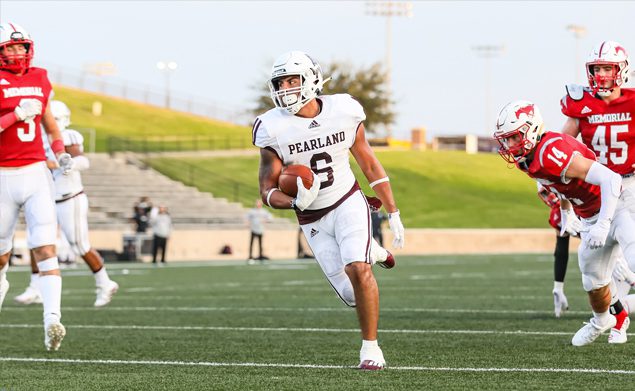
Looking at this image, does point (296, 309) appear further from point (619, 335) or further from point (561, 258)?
point (619, 335)

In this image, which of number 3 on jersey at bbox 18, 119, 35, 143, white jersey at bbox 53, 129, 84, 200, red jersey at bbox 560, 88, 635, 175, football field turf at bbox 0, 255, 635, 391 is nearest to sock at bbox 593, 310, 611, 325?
football field turf at bbox 0, 255, 635, 391

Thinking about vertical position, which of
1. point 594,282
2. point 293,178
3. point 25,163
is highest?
point 293,178

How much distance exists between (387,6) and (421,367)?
6037 centimetres

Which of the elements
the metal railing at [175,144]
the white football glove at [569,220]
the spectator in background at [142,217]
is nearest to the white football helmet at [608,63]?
the white football glove at [569,220]

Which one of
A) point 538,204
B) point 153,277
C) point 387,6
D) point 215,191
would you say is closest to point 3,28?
point 153,277

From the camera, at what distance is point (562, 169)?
6.85 metres

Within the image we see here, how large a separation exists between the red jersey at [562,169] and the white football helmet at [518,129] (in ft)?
0.18

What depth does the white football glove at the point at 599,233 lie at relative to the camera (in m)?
6.89

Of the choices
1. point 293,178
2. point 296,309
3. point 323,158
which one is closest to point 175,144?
point 296,309

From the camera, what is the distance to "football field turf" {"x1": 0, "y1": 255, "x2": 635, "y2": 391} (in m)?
6.02

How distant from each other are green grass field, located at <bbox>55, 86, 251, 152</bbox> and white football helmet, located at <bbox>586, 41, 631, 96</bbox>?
45.0 meters

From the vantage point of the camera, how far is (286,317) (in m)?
10.3

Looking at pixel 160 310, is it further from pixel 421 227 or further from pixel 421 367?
pixel 421 227

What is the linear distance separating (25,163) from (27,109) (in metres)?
0.38
